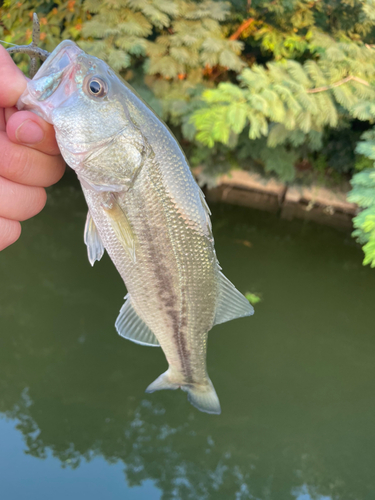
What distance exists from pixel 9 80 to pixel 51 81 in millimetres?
122

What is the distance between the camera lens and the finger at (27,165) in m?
1.10

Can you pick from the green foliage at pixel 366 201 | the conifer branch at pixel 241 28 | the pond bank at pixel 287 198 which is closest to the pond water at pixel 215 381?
the pond bank at pixel 287 198

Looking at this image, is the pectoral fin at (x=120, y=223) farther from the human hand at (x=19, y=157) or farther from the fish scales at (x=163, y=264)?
the human hand at (x=19, y=157)

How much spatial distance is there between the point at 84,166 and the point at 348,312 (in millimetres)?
3886

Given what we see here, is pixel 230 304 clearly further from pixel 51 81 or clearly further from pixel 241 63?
pixel 241 63

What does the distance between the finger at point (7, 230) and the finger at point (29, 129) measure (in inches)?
12.4

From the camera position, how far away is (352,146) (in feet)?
13.2

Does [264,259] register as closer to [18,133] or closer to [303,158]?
[303,158]

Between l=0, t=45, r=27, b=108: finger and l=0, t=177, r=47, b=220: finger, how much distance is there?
28cm

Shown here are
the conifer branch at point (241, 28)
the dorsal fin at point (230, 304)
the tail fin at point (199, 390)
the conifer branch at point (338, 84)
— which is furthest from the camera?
the conifer branch at point (241, 28)

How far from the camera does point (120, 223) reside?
1.15 m

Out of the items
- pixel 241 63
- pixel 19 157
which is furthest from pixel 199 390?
pixel 241 63

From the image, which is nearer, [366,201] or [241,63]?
[366,201]

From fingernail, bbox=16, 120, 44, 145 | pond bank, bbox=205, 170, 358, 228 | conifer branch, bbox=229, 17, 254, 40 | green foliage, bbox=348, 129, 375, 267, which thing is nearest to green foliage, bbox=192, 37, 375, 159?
green foliage, bbox=348, 129, 375, 267
